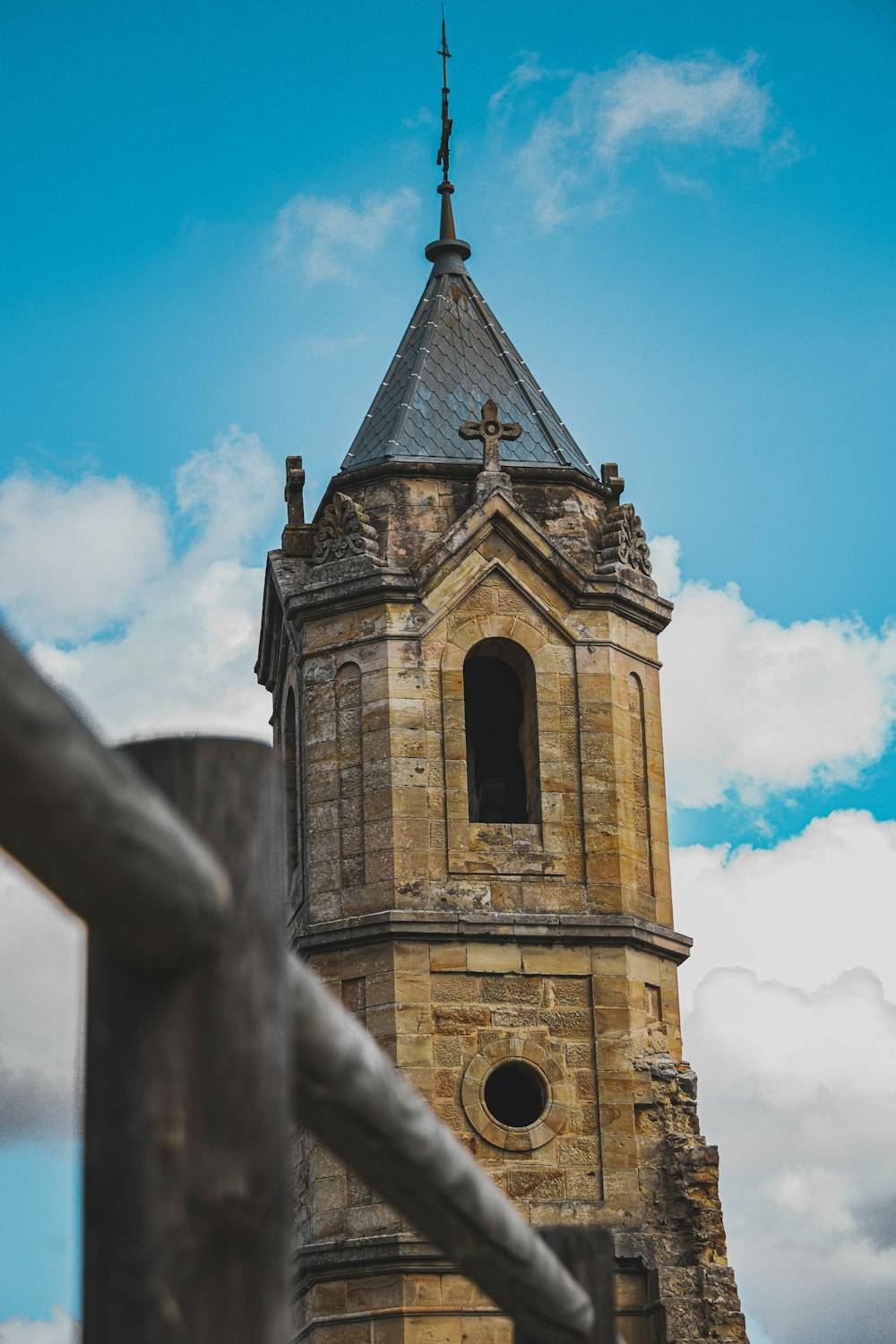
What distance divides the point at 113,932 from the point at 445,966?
44.9ft

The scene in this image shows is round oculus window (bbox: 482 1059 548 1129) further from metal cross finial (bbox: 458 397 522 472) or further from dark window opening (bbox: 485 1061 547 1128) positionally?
metal cross finial (bbox: 458 397 522 472)

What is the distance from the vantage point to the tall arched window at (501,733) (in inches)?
674

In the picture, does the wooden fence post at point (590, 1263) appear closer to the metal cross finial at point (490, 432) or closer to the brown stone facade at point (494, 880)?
the brown stone facade at point (494, 880)

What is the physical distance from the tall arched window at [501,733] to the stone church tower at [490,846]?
0.03m

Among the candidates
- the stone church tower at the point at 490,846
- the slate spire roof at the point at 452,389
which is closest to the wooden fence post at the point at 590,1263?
the stone church tower at the point at 490,846

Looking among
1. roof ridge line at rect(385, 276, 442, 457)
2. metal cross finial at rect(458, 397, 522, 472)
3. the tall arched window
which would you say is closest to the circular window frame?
the tall arched window

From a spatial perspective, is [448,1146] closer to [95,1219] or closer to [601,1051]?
[95,1219]

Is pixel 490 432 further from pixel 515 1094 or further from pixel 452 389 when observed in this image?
pixel 515 1094

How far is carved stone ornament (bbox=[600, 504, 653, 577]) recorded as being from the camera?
17531mm

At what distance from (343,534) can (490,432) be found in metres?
1.51

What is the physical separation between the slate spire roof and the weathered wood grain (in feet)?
50.3

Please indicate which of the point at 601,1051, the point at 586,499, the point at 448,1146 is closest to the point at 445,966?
the point at 601,1051

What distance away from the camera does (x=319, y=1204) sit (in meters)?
15.5

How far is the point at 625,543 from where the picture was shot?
17703mm
